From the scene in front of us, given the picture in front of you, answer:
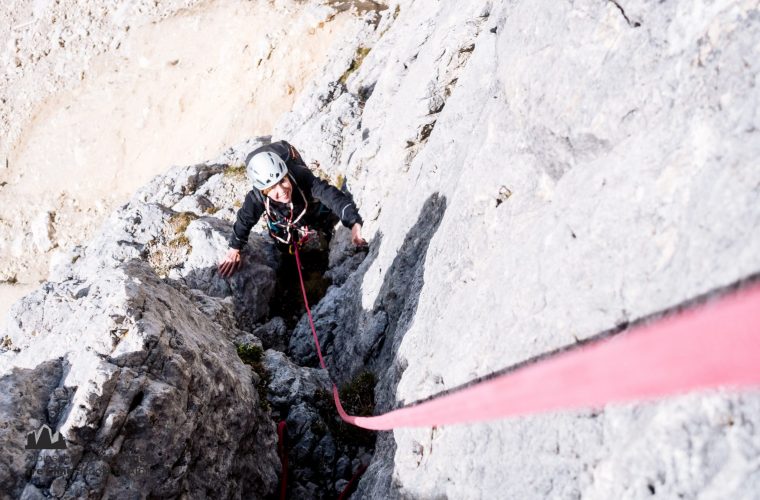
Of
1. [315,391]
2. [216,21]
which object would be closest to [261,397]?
[315,391]

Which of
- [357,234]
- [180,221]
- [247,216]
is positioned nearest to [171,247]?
[180,221]

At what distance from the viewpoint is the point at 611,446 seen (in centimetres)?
328

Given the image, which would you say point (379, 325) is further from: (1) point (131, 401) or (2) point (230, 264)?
(2) point (230, 264)

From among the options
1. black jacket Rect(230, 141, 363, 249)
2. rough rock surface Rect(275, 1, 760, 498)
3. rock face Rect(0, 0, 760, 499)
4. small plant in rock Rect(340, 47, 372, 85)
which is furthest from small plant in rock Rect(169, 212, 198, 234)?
rough rock surface Rect(275, 1, 760, 498)

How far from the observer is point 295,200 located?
11867 mm

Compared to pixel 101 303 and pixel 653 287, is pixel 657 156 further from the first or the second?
pixel 101 303

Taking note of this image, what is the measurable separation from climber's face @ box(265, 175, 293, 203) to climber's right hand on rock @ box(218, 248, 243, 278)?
6.77 feet

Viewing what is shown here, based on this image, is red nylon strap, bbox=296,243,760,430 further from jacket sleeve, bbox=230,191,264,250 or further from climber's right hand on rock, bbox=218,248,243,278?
climber's right hand on rock, bbox=218,248,243,278

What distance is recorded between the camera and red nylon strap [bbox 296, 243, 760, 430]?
220 cm

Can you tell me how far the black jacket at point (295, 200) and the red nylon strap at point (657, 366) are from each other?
7650 mm

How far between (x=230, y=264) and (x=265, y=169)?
10.6ft

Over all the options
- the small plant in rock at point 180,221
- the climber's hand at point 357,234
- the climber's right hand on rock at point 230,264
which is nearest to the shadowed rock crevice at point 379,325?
the climber's hand at point 357,234

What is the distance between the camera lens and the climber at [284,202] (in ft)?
33.8

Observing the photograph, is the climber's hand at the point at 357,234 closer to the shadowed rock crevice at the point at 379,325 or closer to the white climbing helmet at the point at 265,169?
the shadowed rock crevice at the point at 379,325
